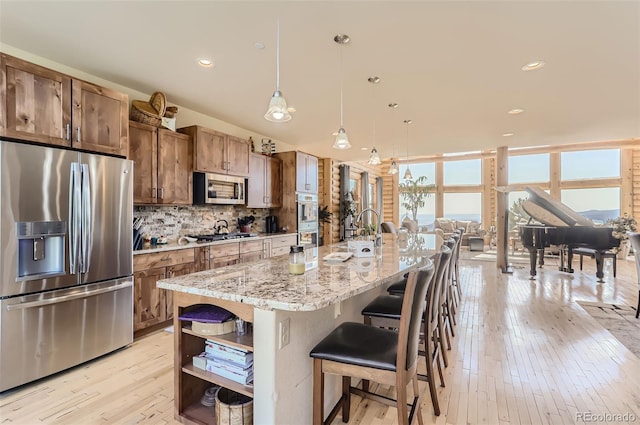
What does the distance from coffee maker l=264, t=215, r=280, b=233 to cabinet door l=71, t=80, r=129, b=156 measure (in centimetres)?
295

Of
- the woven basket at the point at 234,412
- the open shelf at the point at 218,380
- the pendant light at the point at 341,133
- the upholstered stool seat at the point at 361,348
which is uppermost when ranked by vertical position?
the pendant light at the point at 341,133

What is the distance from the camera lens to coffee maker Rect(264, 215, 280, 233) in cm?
566

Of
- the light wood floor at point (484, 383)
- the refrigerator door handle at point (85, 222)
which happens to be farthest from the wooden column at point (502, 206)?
the refrigerator door handle at point (85, 222)

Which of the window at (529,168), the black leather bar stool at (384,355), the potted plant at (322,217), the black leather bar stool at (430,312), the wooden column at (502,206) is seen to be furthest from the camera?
the window at (529,168)

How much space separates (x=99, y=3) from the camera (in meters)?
2.03

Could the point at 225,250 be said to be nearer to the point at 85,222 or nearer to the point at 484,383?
the point at 85,222

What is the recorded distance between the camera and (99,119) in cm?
279

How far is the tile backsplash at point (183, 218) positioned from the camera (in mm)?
3725

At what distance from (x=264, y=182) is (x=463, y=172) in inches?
341

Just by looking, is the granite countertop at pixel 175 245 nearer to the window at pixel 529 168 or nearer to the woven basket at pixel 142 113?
the woven basket at pixel 142 113

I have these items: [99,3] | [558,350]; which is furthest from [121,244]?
[558,350]

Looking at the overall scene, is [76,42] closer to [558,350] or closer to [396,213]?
[558,350]

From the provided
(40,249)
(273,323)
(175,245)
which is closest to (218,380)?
(273,323)

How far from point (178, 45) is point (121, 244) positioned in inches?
72.6
